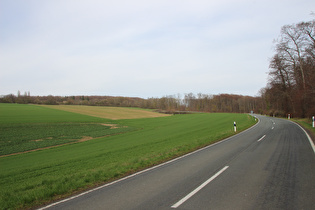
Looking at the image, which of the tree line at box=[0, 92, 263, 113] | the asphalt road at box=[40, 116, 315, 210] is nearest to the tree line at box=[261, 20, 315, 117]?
the asphalt road at box=[40, 116, 315, 210]

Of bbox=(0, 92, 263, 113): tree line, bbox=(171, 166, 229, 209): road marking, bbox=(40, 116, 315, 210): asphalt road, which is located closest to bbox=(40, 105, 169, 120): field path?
bbox=(0, 92, 263, 113): tree line

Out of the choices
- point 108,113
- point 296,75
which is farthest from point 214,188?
point 108,113

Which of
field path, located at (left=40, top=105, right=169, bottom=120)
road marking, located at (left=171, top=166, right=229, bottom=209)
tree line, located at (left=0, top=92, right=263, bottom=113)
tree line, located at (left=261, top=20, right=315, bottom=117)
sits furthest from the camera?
tree line, located at (left=0, top=92, right=263, bottom=113)

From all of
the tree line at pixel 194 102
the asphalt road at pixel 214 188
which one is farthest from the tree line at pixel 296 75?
the tree line at pixel 194 102

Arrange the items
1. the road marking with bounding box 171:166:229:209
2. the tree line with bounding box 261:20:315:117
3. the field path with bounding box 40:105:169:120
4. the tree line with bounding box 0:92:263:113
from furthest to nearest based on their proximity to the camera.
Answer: the tree line with bounding box 0:92:263:113, the field path with bounding box 40:105:169:120, the tree line with bounding box 261:20:315:117, the road marking with bounding box 171:166:229:209

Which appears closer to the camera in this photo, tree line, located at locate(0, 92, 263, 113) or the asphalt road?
the asphalt road

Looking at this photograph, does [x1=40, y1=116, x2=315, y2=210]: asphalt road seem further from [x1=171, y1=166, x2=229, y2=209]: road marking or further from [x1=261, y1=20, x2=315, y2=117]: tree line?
[x1=261, y1=20, x2=315, y2=117]: tree line

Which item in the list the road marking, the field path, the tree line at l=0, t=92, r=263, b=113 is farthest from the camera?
the tree line at l=0, t=92, r=263, b=113

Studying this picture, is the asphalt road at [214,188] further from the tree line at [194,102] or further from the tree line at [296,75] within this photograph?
the tree line at [194,102]

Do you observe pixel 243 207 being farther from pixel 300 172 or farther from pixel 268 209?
pixel 300 172

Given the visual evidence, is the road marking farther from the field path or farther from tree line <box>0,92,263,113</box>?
tree line <box>0,92,263,113</box>

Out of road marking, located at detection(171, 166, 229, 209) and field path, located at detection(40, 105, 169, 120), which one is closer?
road marking, located at detection(171, 166, 229, 209)

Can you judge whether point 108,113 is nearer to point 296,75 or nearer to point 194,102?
point 296,75

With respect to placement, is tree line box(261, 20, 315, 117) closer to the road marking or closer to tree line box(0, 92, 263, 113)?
the road marking
